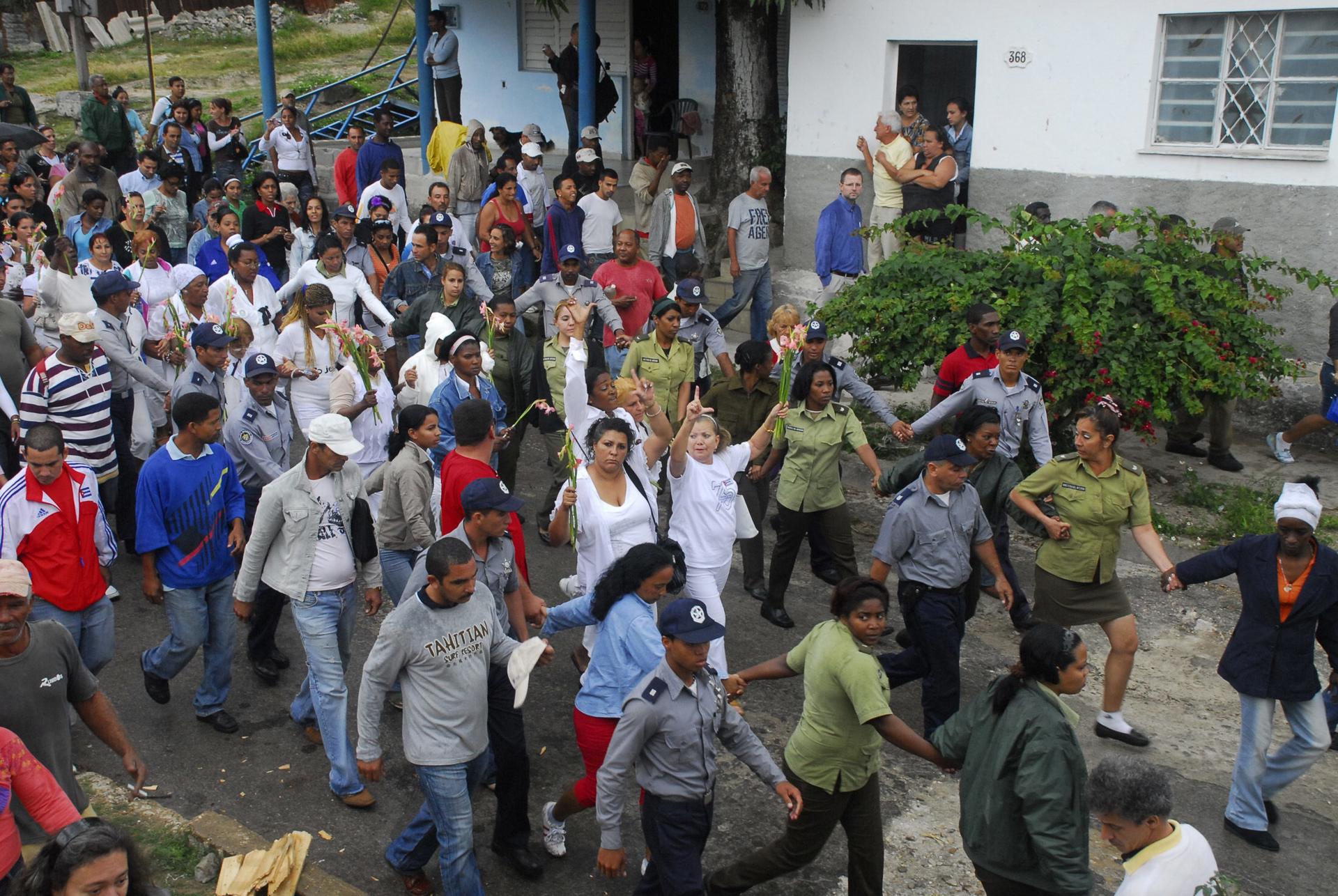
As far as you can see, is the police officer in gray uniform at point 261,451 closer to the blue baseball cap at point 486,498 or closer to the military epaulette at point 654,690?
the blue baseball cap at point 486,498

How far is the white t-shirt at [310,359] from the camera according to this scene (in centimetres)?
821

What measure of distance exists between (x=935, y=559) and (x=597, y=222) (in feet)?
22.6

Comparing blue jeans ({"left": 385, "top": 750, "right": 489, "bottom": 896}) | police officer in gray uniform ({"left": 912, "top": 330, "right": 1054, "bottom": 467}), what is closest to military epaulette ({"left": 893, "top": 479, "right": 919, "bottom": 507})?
police officer in gray uniform ({"left": 912, "top": 330, "right": 1054, "bottom": 467})

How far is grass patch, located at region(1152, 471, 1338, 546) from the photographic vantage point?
9117 mm

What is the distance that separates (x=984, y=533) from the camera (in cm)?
659

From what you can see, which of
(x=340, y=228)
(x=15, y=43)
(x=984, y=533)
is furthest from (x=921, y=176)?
(x=15, y=43)

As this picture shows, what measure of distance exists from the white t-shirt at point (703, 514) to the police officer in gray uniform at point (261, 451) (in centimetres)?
231

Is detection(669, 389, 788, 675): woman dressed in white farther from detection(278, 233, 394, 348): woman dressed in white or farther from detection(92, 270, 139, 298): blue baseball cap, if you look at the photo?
detection(92, 270, 139, 298): blue baseball cap

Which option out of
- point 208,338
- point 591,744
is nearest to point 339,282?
point 208,338

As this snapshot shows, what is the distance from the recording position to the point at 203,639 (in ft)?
21.5

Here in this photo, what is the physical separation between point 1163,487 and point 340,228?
7.49 meters

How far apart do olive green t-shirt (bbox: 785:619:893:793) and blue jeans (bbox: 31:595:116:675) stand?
11.8ft

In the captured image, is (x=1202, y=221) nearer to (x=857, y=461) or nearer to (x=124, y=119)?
(x=857, y=461)

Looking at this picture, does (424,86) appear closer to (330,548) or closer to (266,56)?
(266,56)
